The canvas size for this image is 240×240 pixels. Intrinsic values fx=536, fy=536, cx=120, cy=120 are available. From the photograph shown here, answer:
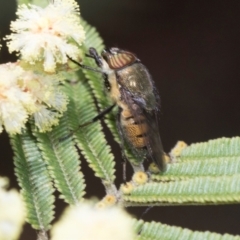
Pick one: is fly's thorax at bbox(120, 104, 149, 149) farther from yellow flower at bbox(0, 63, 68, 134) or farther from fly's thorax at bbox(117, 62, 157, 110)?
yellow flower at bbox(0, 63, 68, 134)

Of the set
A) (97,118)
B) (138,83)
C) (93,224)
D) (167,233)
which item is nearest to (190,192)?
(167,233)

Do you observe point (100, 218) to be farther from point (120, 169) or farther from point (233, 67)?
point (233, 67)

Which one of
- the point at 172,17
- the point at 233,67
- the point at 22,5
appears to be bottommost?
the point at 233,67

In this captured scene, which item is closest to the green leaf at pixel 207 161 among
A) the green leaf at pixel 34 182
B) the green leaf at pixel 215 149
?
the green leaf at pixel 215 149

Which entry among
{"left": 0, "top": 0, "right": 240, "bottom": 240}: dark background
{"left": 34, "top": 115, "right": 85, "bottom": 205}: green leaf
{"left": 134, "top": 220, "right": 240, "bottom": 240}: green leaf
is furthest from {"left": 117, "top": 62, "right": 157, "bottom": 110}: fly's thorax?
{"left": 0, "top": 0, "right": 240, "bottom": 240}: dark background

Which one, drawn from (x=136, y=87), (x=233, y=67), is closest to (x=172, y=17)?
(x=233, y=67)
